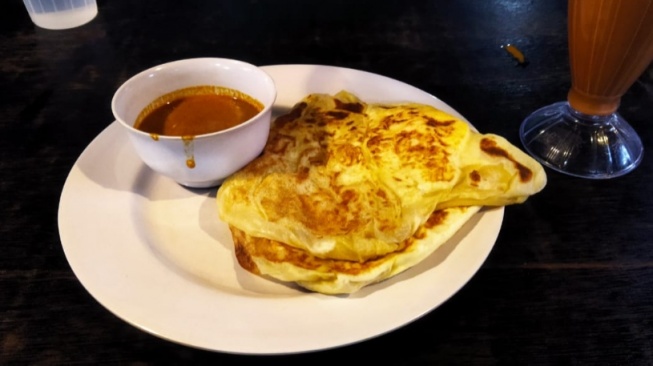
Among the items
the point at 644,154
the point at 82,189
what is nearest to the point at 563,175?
the point at 644,154

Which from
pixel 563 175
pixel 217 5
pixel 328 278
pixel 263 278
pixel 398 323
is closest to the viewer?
pixel 398 323

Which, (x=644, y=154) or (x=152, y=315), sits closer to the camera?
(x=152, y=315)

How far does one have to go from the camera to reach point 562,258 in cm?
162

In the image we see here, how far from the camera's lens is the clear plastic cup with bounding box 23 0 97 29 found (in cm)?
285

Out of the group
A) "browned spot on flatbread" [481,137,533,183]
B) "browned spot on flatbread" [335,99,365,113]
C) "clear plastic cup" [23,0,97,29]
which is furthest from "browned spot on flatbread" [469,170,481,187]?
"clear plastic cup" [23,0,97,29]

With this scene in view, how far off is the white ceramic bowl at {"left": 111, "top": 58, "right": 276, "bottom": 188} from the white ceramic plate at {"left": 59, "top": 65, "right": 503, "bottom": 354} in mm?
141

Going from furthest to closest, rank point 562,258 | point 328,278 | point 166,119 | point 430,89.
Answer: point 430,89, point 166,119, point 562,258, point 328,278

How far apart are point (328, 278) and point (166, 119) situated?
79 cm

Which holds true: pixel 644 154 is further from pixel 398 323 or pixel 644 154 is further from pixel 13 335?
pixel 13 335

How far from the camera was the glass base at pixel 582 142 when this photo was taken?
6.40ft

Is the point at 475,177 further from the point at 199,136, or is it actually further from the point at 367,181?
the point at 199,136

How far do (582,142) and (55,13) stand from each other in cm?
263

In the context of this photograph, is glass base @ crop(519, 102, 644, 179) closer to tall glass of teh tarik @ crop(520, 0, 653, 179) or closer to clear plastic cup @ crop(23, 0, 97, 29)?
tall glass of teh tarik @ crop(520, 0, 653, 179)

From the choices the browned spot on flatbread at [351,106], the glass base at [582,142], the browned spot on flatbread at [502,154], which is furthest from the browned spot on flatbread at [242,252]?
the glass base at [582,142]
